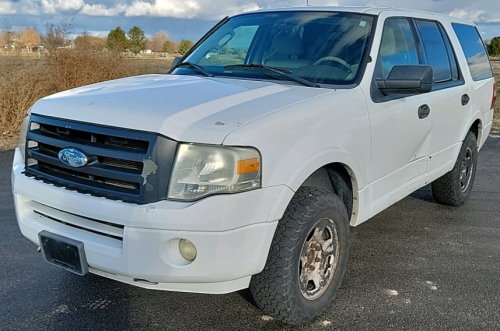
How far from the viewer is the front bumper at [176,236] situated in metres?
2.38

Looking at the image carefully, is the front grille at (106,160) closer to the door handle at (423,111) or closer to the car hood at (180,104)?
the car hood at (180,104)

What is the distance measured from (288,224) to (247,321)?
2.43 feet

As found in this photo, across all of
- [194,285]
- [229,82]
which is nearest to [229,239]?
[194,285]

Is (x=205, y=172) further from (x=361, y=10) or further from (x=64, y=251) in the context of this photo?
(x=361, y=10)

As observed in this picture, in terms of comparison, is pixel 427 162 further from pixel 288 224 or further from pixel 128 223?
pixel 128 223

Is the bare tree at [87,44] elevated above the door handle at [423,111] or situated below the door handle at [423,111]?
above

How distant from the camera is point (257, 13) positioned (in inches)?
177

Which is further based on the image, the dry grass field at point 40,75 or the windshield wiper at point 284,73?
the dry grass field at point 40,75

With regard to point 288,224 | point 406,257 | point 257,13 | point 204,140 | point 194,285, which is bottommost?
point 406,257

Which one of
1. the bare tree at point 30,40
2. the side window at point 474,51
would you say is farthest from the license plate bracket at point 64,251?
the bare tree at point 30,40

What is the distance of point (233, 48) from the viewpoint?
4227 mm

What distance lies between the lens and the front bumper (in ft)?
7.82

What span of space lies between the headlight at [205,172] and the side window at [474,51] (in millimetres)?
3631

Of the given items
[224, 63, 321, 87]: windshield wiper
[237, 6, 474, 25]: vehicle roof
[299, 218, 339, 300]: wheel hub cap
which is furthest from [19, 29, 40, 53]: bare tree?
[299, 218, 339, 300]: wheel hub cap
